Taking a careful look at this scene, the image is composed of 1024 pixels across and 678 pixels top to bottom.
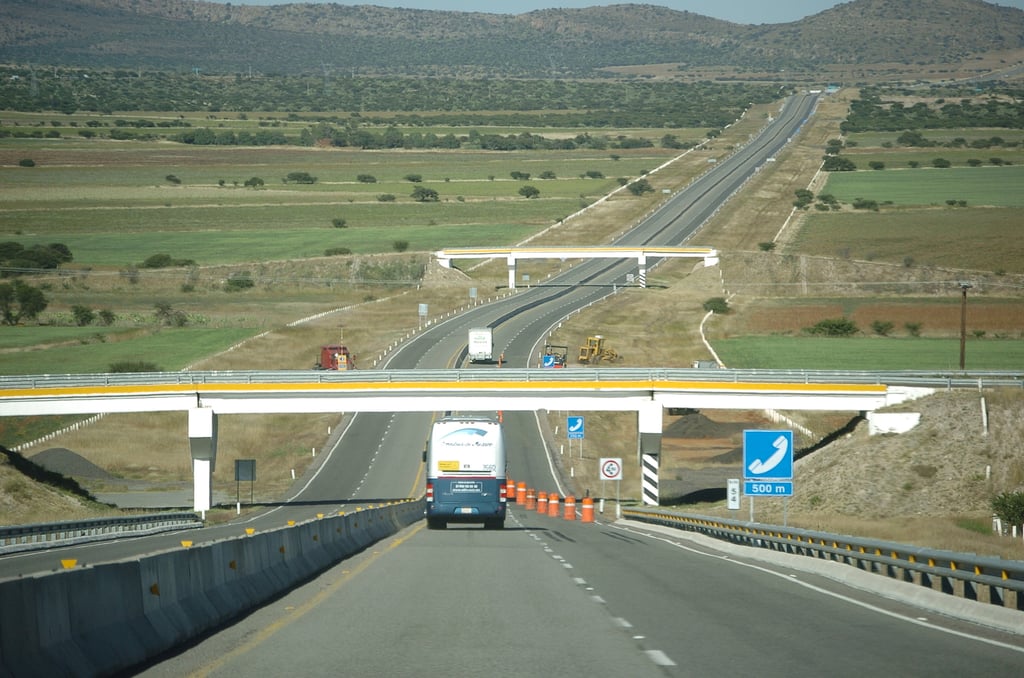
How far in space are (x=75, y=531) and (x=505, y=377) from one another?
111 feet

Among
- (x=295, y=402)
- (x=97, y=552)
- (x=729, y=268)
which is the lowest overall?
(x=97, y=552)

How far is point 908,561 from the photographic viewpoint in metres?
24.5

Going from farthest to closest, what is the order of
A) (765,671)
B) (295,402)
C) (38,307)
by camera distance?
(38,307)
(295,402)
(765,671)

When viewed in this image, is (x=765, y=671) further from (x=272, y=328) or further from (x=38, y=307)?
(x=38, y=307)

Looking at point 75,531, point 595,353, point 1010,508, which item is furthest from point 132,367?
point 1010,508

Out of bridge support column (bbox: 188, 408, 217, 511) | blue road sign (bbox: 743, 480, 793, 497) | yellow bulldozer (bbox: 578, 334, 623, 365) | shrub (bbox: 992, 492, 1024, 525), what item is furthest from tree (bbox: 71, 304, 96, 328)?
blue road sign (bbox: 743, 480, 793, 497)

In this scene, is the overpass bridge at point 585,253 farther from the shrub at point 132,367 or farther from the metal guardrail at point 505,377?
the metal guardrail at point 505,377

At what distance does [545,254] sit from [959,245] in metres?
46.7

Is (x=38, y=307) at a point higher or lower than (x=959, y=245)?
lower

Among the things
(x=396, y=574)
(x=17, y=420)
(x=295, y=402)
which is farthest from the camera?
(x=17, y=420)

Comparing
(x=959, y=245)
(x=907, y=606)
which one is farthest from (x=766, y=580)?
(x=959, y=245)

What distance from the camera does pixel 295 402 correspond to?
77.0m

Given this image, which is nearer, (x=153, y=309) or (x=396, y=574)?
(x=396, y=574)

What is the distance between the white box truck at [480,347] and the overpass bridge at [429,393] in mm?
23094
